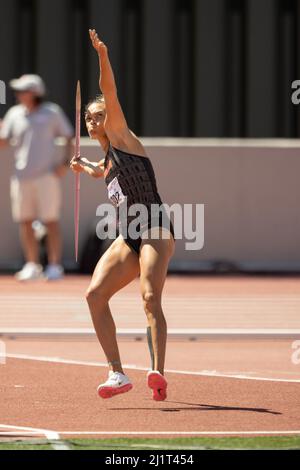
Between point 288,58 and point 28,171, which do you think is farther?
point 288,58

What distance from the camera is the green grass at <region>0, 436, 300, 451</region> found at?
786cm

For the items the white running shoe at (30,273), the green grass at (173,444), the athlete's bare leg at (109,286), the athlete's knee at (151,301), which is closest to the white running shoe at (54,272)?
the white running shoe at (30,273)

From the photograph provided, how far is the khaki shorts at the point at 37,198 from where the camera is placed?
18.5m

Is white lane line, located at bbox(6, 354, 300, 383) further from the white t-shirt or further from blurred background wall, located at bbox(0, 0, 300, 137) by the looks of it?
blurred background wall, located at bbox(0, 0, 300, 137)

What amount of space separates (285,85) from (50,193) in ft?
21.7

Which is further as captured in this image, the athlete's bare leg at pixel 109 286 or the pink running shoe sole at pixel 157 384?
the athlete's bare leg at pixel 109 286

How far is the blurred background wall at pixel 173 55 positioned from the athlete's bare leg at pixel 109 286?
14.6 metres

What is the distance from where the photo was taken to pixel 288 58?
24.3m

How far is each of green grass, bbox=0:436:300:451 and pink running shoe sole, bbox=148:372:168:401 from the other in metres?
1.15

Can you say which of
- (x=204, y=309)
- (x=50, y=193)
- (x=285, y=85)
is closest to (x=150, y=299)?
(x=204, y=309)

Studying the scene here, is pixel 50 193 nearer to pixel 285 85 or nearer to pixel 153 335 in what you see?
pixel 285 85

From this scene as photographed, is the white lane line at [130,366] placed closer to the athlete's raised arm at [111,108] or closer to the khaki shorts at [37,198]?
the athlete's raised arm at [111,108]

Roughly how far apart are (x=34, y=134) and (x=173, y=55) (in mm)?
6340

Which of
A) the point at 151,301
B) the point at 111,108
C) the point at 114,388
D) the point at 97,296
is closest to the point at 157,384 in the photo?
the point at 114,388
